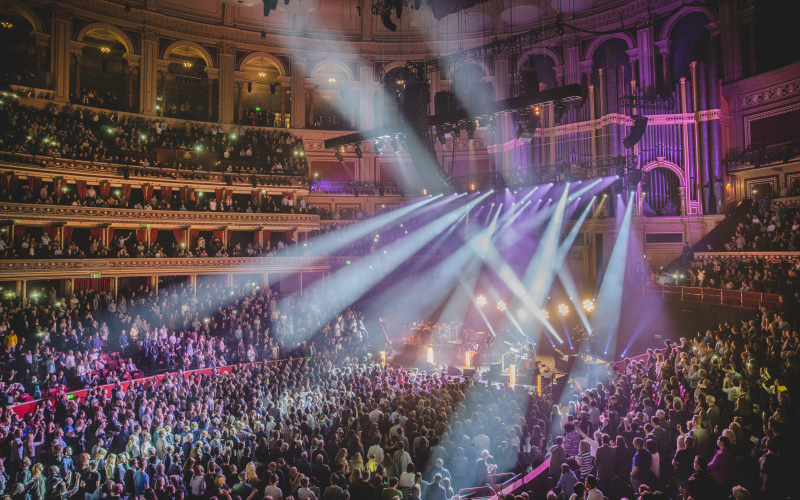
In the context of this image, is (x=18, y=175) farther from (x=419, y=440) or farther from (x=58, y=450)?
(x=419, y=440)

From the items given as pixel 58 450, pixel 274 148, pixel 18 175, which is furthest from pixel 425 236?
pixel 58 450

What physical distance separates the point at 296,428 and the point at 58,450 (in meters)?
4.22

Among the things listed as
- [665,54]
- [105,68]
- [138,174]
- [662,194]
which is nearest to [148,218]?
[138,174]

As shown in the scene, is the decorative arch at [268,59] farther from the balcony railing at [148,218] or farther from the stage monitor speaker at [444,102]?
the stage monitor speaker at [444,102]

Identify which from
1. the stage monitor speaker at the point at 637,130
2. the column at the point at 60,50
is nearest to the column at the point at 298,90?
the column at the point at 60,50

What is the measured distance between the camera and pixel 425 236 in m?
28.8

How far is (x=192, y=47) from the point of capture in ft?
97.5

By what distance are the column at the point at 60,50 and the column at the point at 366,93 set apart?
50.9 ft

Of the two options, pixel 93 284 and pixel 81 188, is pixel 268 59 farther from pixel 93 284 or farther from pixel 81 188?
pixel 93 284

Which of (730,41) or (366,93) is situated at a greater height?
(366,93)

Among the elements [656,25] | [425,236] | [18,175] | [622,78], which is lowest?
[425,236]

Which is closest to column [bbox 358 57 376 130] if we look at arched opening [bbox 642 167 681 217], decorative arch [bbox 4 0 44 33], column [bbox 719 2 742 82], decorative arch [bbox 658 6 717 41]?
decorative arch [bbox 658 6 717 41]

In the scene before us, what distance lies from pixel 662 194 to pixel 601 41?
8.93 m

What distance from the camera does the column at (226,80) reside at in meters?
29.7
